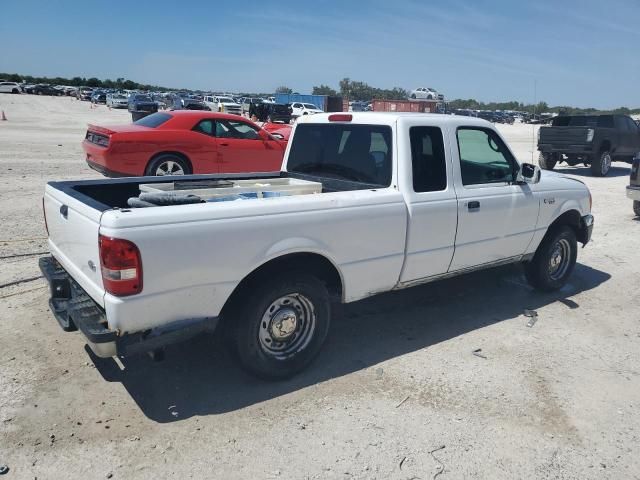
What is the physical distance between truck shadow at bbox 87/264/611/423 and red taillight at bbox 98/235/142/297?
959 millimetres

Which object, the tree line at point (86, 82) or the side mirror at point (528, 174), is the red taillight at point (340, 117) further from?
the tree line at point (86, 82)

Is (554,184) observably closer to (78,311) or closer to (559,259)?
(559,259)

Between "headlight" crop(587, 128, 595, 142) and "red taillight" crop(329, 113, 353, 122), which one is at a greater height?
"red taillight" crop(329, 113, 353, 122)

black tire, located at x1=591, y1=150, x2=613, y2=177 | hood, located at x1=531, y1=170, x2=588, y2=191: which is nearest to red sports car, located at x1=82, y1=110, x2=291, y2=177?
hood, located at x1=531, y1=170, x2=588, y2=191

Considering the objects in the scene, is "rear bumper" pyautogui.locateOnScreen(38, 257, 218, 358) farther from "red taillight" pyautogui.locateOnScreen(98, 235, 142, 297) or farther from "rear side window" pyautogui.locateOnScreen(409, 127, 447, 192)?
"rear side window" pyautogui.locateOnScreen(409, 127, 447, 192)

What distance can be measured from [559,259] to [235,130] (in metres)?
7.22

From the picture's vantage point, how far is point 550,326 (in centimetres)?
513

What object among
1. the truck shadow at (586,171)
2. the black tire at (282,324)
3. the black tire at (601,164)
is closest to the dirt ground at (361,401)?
the black tire at (282,324)

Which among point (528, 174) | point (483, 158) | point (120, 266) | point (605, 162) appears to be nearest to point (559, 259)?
point (528, 174)

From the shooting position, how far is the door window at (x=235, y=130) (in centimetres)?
1093

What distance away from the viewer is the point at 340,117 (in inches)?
192

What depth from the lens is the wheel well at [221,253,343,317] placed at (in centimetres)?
359

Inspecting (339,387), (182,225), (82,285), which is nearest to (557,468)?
(339,387)

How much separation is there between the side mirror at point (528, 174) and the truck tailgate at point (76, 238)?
3821 mm
